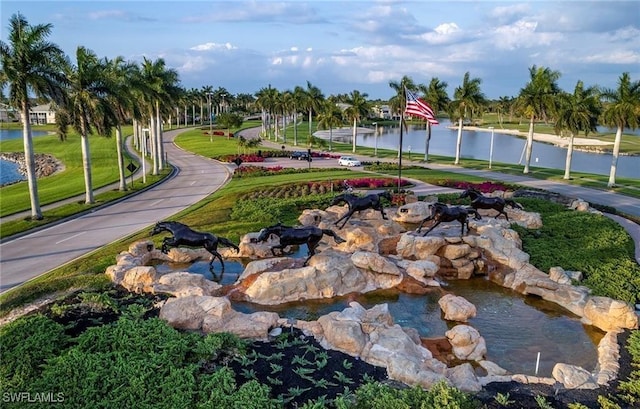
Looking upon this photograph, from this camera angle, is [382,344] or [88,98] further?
[88,98]

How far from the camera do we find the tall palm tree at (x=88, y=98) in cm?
3688

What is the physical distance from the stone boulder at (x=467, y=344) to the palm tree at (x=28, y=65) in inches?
1219

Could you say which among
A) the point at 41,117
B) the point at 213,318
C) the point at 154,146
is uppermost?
the point at 41,117

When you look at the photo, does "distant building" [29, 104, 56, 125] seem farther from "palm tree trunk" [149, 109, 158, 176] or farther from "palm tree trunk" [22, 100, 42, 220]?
"palm tree trunk" [22, 100, 42, 220]

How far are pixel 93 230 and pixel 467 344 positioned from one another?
85.5ft

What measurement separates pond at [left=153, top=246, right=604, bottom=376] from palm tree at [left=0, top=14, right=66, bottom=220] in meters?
18.8

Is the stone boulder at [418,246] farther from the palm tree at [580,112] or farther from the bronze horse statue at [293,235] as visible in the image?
the palm tree at [580,112]

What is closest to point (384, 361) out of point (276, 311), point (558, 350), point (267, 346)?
point (267, 346)

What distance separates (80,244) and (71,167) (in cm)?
4914

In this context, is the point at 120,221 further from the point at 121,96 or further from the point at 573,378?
the point at 573,378

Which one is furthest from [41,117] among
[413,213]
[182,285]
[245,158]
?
[182,285]

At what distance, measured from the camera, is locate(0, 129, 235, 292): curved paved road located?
23906 millimetres

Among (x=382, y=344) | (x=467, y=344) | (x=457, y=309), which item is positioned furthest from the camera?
(x=457, y=309)

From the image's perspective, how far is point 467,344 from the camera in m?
15.0
